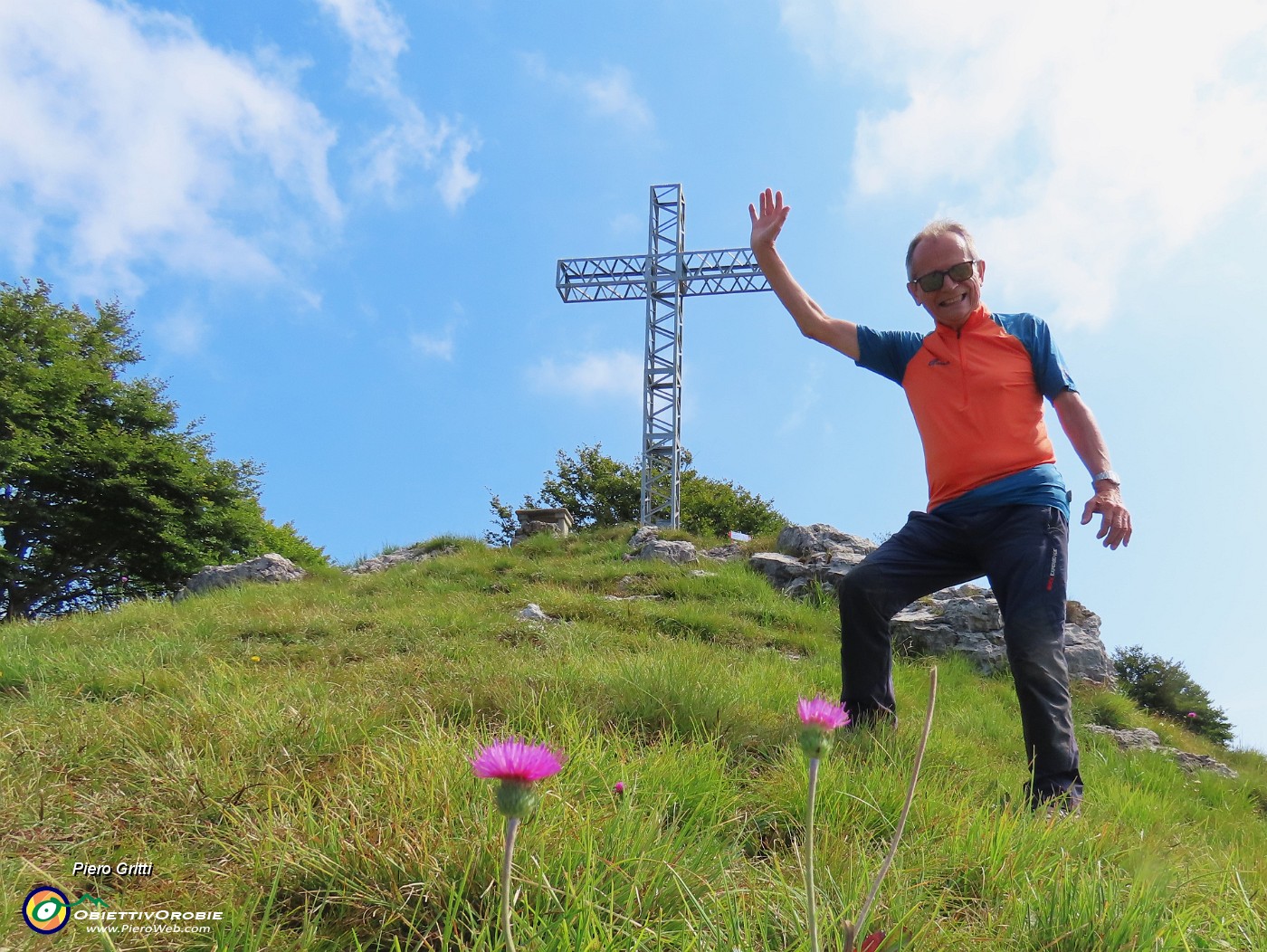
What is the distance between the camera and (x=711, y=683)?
133 inches

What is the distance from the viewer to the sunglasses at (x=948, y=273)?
339 cm

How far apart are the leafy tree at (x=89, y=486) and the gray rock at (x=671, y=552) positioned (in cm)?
1266

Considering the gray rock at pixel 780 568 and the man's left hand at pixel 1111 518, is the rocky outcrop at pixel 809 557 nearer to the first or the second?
the gray rock at pixel 780 568

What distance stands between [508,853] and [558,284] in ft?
63.5

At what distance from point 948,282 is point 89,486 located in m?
20.4

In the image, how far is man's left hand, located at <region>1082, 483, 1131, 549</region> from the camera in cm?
300

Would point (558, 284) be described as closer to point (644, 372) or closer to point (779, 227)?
point (644, 372)

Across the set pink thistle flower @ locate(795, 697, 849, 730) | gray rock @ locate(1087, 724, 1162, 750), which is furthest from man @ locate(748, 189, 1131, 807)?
gray rock @ locate(1087, 724, 1162, 750)

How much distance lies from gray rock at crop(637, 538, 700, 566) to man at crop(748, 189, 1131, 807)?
726 cm

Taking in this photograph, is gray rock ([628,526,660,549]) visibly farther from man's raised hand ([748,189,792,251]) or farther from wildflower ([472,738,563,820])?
wildflower ([472,738,563,820])

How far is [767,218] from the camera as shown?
149 inches

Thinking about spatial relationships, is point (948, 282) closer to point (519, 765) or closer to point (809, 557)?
point (519, 765)

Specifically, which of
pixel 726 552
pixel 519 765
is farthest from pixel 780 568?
pixel 519 765

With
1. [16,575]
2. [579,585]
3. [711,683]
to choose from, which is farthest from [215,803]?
[16,575]
